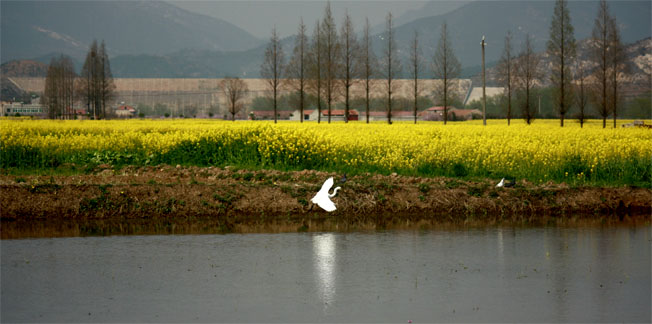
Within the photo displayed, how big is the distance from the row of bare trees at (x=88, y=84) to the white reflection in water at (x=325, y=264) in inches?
3332

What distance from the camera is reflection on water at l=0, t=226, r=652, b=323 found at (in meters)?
7.24

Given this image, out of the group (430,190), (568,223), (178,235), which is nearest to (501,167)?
(430,190)

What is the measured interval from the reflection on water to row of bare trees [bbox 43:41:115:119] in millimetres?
84854

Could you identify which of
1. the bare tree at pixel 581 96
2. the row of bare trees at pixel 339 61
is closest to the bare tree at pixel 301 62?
the row of bare trees at pixel 339 61

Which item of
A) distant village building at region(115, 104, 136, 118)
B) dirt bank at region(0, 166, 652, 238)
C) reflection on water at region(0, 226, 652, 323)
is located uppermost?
distant village building at region(115, 104, 136, 118)

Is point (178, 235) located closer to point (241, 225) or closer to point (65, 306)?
point (241, 225)

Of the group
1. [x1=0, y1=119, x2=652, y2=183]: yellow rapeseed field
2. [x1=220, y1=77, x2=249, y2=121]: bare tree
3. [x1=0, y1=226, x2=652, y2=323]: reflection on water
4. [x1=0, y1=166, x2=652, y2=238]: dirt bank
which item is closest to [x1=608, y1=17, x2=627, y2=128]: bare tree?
[x1=0, y1=119, x2=652, y2=183]: yellow rapeseed field

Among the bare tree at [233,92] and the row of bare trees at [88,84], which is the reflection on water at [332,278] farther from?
the row of bare trees at [88,84]

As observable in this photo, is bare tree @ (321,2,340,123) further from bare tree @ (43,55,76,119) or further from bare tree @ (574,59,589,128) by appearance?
bare tree @ (43,55,76,119)

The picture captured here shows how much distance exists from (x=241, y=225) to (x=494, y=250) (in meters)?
4.71

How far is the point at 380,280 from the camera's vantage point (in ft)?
28.1

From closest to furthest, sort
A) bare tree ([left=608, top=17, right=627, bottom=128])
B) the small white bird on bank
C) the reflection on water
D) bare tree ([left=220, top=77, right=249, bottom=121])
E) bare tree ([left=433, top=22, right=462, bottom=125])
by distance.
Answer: the reflection on water < the small white bird on bank < bare tree ([left=608, top=17, right=627, bottom=128]) < bare tree ([left=433, top=22, right=462, bottom=125]) < bare tree ([left=220, top=77, right=249, bottom=121])

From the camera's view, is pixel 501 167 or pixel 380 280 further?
pixel 501 167

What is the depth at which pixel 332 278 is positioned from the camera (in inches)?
340
